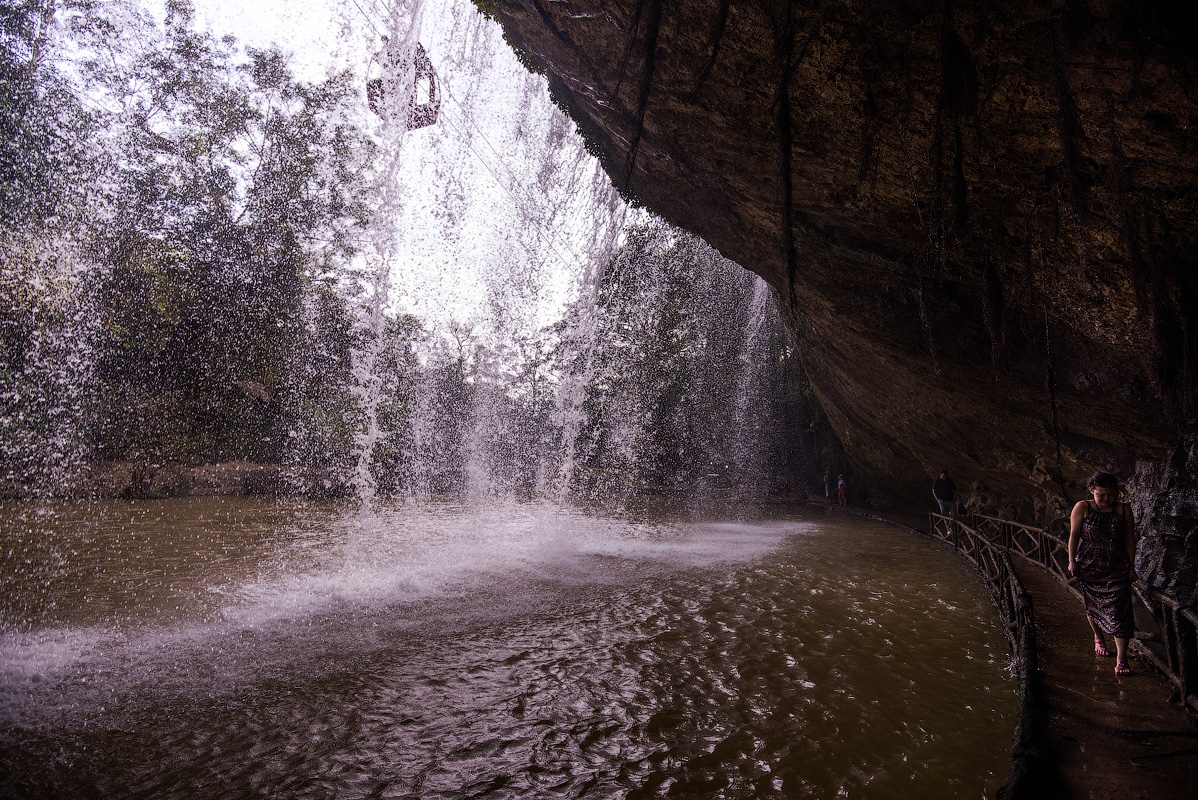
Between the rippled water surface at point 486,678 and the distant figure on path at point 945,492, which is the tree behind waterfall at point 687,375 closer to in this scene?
the distant figure on path at point 945,492

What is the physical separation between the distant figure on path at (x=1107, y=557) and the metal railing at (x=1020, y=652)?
52 cm

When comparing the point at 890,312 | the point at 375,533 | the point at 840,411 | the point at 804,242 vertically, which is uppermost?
the point at 804,242

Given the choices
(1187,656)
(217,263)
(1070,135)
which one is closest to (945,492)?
(1070,135)

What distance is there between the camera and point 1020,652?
471 cm

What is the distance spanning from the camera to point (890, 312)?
9.27 meters

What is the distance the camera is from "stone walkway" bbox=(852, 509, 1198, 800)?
2.91m

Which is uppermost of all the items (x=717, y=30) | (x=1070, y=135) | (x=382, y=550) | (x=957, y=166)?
(x=717, y=30)

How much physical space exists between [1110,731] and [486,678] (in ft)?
14.5

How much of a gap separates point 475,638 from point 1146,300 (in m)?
7.57

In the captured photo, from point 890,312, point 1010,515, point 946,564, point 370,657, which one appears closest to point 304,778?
point 370,657

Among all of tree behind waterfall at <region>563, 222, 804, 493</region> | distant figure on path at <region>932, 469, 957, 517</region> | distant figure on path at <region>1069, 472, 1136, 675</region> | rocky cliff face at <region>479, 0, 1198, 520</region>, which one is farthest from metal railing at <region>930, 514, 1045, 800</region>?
tree behind waterfall at <region>563, 222, 804, 493</region>

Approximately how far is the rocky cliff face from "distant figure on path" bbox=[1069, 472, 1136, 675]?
952 millimetres

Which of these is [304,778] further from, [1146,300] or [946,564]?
[946,564]

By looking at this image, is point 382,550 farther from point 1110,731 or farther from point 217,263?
point 217,263
